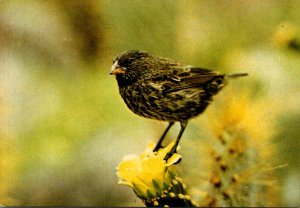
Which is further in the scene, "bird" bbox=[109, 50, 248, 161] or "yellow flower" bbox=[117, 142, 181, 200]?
"bird" bbox=[109, 50, 248, 161]

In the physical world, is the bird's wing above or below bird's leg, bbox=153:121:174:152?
above

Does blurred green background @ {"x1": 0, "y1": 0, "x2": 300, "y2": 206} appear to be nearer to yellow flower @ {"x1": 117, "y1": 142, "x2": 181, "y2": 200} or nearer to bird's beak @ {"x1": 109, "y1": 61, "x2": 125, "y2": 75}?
bird's beak @ {"x1": 109, "y1": 61, "x2": 125, "y2": 75}

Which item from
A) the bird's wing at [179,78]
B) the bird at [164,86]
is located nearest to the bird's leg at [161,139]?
the bird at [164,86]

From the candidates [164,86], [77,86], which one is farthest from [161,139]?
[77,86]

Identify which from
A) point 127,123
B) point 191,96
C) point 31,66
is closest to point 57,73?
point 31,66

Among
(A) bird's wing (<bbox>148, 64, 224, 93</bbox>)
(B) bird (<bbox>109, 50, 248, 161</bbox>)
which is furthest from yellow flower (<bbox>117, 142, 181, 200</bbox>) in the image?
(A) bird's wing (<bbox>148, 64, 224, 93</bbox>)

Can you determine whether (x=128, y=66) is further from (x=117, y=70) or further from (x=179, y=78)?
(x=179, y=78)
